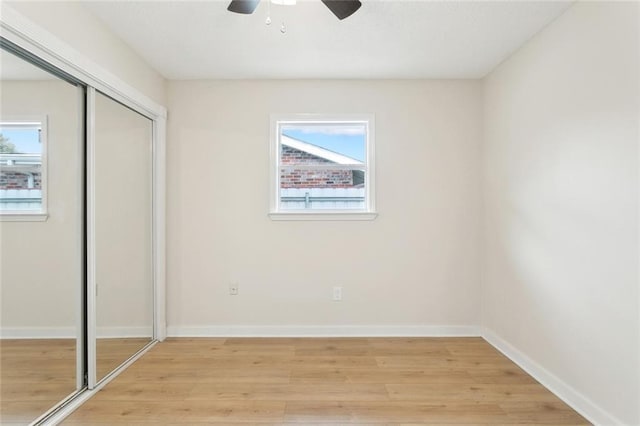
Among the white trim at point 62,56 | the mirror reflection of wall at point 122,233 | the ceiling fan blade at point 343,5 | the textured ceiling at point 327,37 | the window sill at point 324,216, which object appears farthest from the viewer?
the window sill at point 324,216

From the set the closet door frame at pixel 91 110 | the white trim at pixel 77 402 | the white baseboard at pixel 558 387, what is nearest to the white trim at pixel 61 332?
the closet door frame at pixel 91 110

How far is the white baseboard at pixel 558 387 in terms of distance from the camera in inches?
81.0

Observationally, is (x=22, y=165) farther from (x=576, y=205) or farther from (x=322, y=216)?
(x=576, y=205)

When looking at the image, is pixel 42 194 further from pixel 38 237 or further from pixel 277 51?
pixel 277 51

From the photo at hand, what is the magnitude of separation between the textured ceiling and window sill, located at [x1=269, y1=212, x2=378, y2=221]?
50.4 inches

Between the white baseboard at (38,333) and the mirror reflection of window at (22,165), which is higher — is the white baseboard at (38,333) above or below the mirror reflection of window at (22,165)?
below

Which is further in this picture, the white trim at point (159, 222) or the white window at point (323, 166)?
the white window at point (323, 166)

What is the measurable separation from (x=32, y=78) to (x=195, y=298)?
2.21 meters

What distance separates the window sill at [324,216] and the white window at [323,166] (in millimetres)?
77

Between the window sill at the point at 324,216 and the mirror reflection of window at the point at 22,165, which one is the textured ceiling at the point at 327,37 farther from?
the window sill at the point at 324,216

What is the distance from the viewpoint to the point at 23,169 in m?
1.87

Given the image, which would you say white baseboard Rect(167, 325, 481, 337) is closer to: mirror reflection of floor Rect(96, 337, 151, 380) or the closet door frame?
the closet door frame

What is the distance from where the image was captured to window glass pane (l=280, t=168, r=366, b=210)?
355 cm

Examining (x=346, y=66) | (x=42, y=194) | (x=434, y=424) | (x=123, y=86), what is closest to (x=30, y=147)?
(x=42, y=194)
